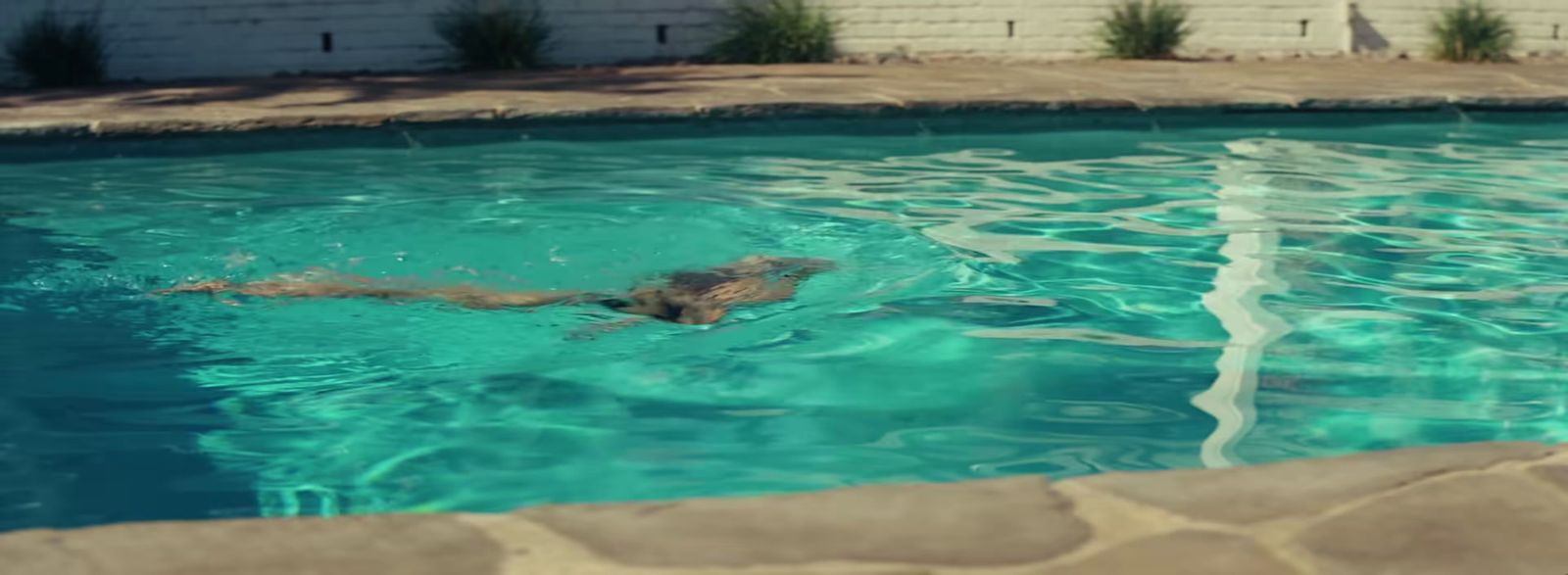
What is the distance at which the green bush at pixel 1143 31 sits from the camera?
12711 millimetres

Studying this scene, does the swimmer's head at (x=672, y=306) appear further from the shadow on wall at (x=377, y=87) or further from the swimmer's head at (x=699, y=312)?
the shadow on wall at (x=377, y=87)

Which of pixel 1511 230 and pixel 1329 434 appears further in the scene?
pixel 1511 230

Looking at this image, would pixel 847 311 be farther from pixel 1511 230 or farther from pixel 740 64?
pixel 740 64

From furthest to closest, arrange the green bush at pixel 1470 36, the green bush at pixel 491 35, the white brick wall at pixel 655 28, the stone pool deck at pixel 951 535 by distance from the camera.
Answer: the green bush at pixel 1470 36 < the green bush at pixel 491 35 < the white brick wall at pixel 655 28 < the stone pool deck at pixel 951 535

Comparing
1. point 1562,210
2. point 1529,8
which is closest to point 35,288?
point 1562,210

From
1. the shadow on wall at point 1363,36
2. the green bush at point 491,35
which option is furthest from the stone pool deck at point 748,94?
the shadow on wall at point 1363,36

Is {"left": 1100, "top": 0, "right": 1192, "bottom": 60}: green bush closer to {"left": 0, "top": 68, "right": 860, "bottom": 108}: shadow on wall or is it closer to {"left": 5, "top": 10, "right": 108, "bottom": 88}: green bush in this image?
{"left": 0, "top": 68, "right": 860, "bottom": 108}: shadow on wall

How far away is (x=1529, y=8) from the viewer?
1349cm

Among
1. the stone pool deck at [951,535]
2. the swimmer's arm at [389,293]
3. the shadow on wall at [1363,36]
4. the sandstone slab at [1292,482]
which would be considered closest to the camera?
the stone pool deck at [951,535]

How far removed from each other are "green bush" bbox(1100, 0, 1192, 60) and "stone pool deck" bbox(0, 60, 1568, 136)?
575 millimetres

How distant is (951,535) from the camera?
8.24 feet

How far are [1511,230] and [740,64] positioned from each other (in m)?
6.35

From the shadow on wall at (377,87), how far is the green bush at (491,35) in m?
0.34

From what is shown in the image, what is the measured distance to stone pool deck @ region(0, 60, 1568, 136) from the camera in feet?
29.2
